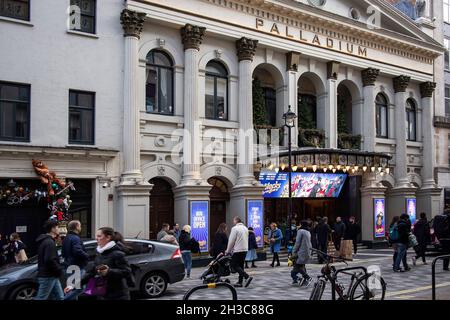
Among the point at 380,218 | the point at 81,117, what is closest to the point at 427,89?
the point at 380,218

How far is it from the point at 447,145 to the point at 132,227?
2199 cm

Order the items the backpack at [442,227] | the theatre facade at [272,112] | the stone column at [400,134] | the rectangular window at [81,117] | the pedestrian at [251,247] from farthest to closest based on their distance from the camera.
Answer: the stone column at [400,134] < the theatre facade at [272,112] < the pedestrian at [251,247] < the rectangular window at [81,117] < the backpack at [442,227]

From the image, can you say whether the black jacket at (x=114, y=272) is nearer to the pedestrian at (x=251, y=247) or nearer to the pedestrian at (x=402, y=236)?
the pedestrian at (x=402, y=236)

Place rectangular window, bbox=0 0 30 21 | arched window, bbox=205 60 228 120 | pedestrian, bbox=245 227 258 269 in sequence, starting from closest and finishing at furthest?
rectangular window, bbox=0 0 30 21, pedestrian, bbox=245 227 258 269, arched window, bbox=205 60 228 120

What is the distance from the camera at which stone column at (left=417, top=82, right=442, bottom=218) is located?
32.3 metres

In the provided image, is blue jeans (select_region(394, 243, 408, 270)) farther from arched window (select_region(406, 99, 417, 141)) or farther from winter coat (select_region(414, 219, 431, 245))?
arched window (select_region(406, 99, 417, 141))

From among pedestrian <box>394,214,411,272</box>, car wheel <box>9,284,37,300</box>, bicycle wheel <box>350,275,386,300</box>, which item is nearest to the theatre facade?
pedestrian <box>394,214,411,272</box>

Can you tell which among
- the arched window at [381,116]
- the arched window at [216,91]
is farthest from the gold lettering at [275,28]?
the arched window at [381,116]

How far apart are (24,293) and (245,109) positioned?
14291mm

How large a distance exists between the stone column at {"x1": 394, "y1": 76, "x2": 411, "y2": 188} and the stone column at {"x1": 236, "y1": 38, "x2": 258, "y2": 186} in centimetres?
1060

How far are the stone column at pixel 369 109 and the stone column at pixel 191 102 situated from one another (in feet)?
35.1

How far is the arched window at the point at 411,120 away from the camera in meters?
32.5

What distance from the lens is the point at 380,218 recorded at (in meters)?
29.8
